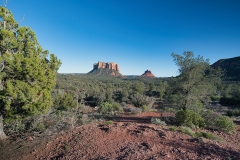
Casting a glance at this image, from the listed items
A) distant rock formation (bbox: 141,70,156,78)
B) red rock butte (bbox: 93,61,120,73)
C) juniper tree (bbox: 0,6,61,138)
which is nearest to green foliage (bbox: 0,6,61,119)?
juniper tree (bbox: 0,6,61,138)

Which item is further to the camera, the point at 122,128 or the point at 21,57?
the point at 122,128

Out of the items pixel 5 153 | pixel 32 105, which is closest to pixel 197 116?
pixel 32 105

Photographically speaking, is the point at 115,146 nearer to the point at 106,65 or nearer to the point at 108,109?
the point at 108,109

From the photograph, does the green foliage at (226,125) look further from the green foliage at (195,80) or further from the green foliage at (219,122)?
the green foliage at (195,80)

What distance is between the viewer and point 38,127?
7898 millimetres

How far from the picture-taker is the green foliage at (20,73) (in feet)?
20.1

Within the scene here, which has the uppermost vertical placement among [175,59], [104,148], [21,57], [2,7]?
[2,7]

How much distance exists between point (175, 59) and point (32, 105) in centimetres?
1146

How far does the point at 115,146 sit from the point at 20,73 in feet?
17.8

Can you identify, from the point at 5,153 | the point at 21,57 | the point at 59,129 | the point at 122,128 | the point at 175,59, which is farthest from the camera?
the point at 175,59

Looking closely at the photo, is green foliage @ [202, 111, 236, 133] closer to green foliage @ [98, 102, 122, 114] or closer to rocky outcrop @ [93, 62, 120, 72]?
green foliage @ [98, 102, 122, 114]

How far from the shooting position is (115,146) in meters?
5.47

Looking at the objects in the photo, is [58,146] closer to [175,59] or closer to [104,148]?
[104,148]

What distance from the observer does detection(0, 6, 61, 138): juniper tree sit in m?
6.11
